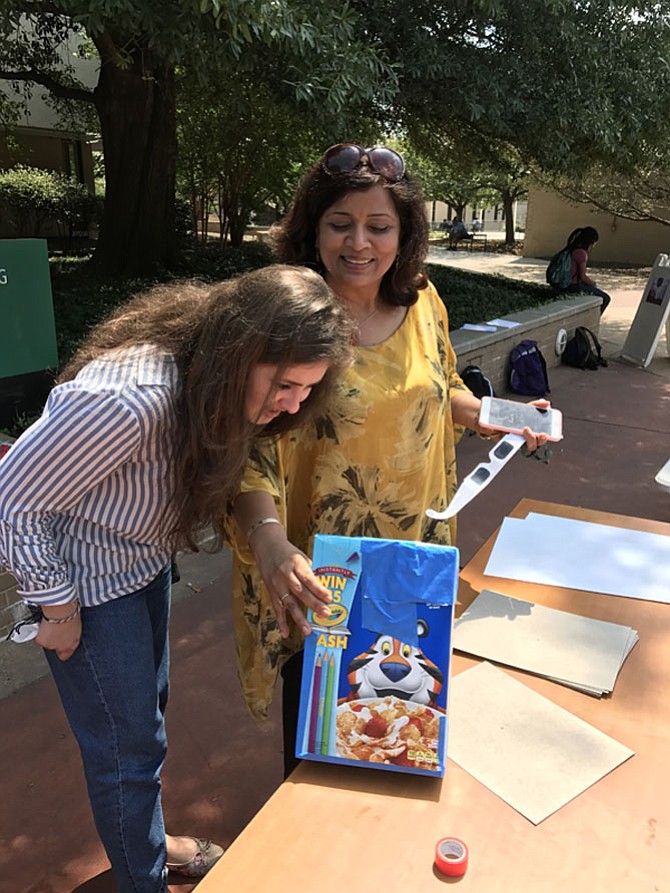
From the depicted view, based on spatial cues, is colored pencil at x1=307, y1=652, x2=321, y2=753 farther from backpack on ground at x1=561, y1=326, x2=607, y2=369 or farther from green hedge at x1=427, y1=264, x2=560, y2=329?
backpack on ground at x1=561, y1=326, x2=607, y2=369

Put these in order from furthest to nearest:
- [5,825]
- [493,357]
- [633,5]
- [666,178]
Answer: [666,178], [493,357], [633,5], [5,825]

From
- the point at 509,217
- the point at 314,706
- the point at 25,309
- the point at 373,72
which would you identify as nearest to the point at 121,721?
the point at 314,706

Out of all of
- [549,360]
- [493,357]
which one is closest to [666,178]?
[549,360]

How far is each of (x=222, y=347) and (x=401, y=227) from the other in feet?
2.35

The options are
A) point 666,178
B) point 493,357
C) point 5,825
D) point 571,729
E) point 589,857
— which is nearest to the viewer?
point 589,857

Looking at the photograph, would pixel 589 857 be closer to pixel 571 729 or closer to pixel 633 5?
pixel 571 729

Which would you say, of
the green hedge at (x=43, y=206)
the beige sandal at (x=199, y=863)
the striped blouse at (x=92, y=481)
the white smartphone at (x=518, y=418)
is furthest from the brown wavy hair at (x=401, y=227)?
the green hedge at (x=43, y=206)

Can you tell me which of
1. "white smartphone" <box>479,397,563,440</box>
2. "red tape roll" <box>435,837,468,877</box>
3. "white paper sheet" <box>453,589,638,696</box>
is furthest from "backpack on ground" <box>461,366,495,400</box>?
"red tape roll" <box>435,837,468,877</box>

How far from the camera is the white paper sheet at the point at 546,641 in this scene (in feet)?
5.10

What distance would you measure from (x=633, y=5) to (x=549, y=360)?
357 centimetres

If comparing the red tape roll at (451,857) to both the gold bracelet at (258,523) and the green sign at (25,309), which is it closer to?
the gold bracelet at (258,523)

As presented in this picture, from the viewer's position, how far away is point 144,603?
152cm

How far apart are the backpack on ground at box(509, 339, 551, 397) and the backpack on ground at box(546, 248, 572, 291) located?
3.19 m

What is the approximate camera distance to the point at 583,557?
6.75 ft
